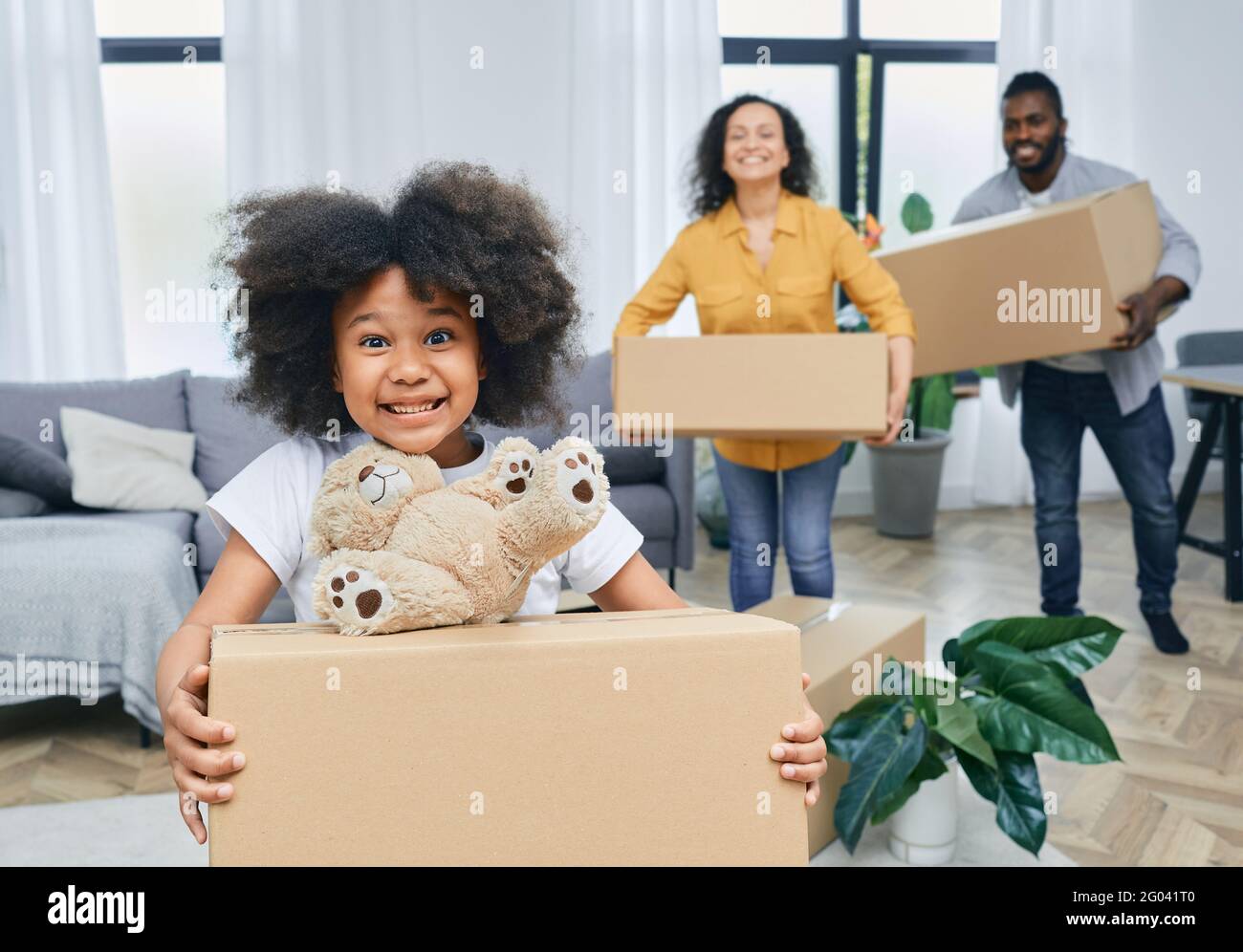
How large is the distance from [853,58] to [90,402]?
330cm

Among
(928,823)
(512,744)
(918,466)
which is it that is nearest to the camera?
(512,744)

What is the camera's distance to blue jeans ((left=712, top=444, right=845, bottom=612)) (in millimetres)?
2365

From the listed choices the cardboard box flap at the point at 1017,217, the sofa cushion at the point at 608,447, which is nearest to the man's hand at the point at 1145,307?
the cardboard box flap at the point at 1017,217

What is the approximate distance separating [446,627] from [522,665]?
80mm

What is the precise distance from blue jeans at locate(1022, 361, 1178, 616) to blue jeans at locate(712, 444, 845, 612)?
0.79m

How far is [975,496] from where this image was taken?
16.9 feet

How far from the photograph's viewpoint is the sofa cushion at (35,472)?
3.00 metres

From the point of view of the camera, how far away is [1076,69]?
485cm

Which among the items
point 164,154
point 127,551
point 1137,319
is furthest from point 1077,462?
point 164,154

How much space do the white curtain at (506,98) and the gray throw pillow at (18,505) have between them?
A: 1691mm

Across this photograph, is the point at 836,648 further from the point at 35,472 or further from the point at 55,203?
the point at 55,203
